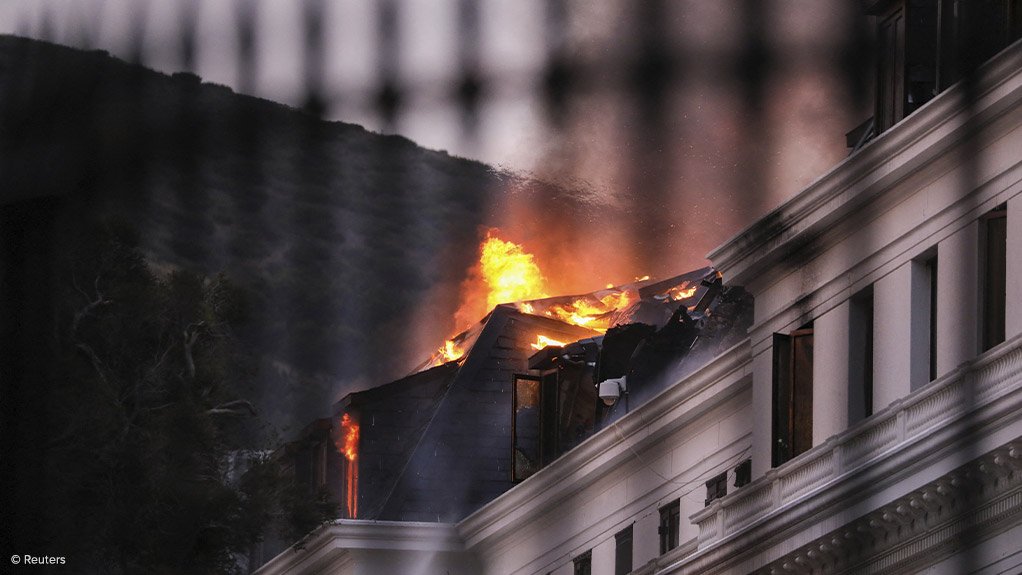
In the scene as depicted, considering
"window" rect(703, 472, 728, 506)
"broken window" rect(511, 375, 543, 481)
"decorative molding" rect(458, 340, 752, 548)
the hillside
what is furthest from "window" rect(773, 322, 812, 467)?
the hillside

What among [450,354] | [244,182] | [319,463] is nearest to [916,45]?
[244,182]

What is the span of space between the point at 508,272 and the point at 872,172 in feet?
7.19

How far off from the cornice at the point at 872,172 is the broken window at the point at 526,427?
1.77 meters

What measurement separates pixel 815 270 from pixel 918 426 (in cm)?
75

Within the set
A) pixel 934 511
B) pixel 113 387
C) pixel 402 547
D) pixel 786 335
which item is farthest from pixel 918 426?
pixel 402 547

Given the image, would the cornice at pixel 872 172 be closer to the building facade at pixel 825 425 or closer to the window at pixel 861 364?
the building facade at pixel 825 425

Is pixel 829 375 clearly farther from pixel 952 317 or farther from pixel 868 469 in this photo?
pixel 868 469

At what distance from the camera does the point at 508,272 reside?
5723 millimetres

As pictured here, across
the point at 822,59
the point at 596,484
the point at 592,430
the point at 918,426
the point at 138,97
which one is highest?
the point at 592,430

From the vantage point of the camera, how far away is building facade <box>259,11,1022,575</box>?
5551 millimetres

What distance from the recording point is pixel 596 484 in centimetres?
512

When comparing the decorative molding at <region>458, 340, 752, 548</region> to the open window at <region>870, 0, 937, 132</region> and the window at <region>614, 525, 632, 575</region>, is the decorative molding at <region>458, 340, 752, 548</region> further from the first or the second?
the open window at <region>870, 0, 937, 132</region>

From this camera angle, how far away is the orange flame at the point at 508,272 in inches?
118

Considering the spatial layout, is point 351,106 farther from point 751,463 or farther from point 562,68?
point 751,463
